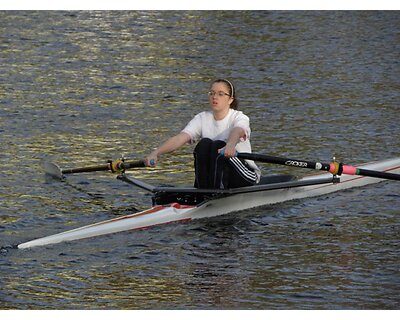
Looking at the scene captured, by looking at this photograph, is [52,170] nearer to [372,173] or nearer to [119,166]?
[119,166]

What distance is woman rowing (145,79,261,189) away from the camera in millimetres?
13406

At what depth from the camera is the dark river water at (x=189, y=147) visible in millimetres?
11312

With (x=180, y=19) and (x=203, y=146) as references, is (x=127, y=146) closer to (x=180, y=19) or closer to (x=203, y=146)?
(x=203, y=146)

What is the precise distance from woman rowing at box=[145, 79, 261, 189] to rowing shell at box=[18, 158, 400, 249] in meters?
0.19

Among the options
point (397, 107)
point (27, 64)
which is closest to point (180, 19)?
point (27, 64)

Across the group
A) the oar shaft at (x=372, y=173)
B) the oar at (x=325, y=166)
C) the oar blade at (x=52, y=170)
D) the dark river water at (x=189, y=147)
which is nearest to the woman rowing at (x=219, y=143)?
the oar at (x=325, y=166)

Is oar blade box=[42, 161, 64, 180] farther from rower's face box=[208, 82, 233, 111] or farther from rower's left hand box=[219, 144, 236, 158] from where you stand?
rower's left hand box=[219, 144, 236, 158]

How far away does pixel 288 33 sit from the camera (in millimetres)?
28219

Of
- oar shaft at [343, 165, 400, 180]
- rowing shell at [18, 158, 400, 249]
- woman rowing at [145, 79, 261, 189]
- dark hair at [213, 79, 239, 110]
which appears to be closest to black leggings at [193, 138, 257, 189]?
woman rowing at [145, 79, 261, 189]

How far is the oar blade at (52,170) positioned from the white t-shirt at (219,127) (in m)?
2.53

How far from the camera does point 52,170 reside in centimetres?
1573

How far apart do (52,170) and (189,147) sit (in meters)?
2.90

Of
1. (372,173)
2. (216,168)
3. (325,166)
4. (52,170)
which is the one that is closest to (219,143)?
(216,168)

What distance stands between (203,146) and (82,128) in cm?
610
